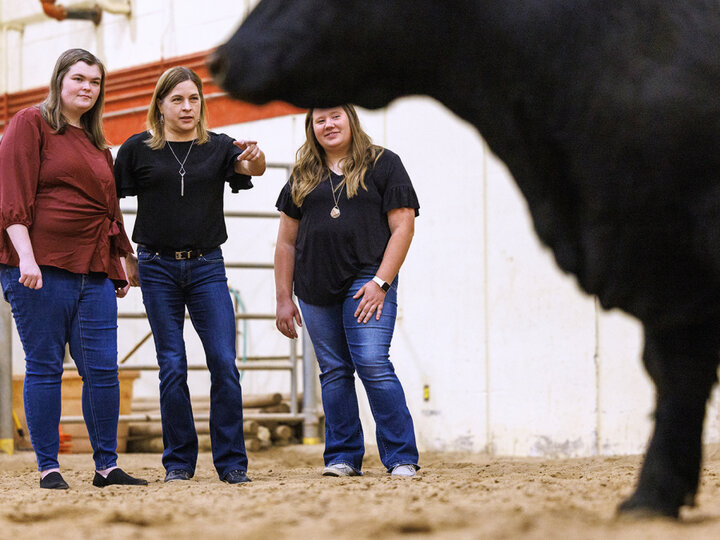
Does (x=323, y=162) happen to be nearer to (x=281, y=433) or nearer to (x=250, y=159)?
(x=250, y=159)

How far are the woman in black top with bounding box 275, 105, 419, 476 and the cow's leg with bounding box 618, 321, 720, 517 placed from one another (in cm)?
184

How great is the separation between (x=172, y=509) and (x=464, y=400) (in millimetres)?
3946

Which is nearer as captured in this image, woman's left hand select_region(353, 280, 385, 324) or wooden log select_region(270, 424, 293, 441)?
woman's left hand select_region(353, 280, 385, 324)

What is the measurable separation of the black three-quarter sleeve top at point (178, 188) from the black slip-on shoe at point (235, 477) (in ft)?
2.81

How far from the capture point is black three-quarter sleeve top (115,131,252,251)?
3.62 m

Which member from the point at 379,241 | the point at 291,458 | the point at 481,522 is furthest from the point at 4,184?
the point at 291,458

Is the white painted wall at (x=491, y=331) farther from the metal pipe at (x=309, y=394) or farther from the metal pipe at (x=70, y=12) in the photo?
the metal pipe at (x=70, y=12)

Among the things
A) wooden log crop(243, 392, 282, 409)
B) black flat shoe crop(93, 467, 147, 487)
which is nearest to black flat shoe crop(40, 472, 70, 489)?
black flat shoe crop(93, 467, 147, 487)

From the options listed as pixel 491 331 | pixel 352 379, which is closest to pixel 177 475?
pixel 352 379

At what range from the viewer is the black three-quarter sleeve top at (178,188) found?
142 inches

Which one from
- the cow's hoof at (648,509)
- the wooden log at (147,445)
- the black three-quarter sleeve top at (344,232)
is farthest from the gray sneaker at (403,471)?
the wooden log at (147,445)

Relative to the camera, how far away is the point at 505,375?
600 cm

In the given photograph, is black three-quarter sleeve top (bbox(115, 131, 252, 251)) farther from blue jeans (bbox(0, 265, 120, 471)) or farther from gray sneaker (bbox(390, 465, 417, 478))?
gray sneaker (bbox(390, 465, 417, 478))

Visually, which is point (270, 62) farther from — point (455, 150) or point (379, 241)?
point (455, 150)
